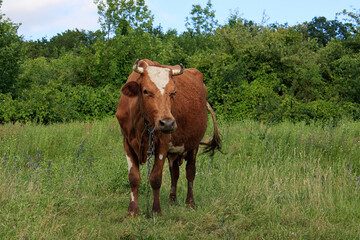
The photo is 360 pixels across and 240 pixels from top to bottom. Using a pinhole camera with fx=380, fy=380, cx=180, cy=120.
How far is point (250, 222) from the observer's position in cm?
478

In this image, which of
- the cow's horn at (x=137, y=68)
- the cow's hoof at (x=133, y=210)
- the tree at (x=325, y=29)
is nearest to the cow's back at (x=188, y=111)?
the cow's horn at (x=137, y=68)

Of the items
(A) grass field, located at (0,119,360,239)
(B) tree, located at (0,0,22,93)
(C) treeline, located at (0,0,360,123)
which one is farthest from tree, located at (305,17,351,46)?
(A) grass field, located at (0,119,360,239)

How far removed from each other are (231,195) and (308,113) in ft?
41.5

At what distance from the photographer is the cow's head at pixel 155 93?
14.9 feet

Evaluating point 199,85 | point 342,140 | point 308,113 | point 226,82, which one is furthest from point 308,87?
point 199,85

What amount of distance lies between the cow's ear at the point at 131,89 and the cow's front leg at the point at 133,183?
2.68 feet

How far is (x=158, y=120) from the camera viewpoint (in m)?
4.53

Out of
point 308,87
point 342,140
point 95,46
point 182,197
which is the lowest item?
point 182,197

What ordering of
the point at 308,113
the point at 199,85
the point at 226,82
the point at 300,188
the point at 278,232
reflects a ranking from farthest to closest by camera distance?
1. the point at 226,82
2. the point at 308,113
3. the point at 199,85
4. the point at 300,188
5. the point at 278,232

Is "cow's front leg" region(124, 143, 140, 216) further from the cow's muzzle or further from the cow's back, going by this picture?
the cow's muzzle

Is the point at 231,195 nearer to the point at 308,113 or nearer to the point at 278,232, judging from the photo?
the point at 278,232

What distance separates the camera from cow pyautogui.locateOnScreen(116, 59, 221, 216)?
4.72 meters

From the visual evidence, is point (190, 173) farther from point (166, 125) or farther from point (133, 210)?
point (166, 125)

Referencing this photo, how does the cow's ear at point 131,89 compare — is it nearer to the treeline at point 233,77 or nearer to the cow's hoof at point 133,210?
the cow's hoof at point 133,210
